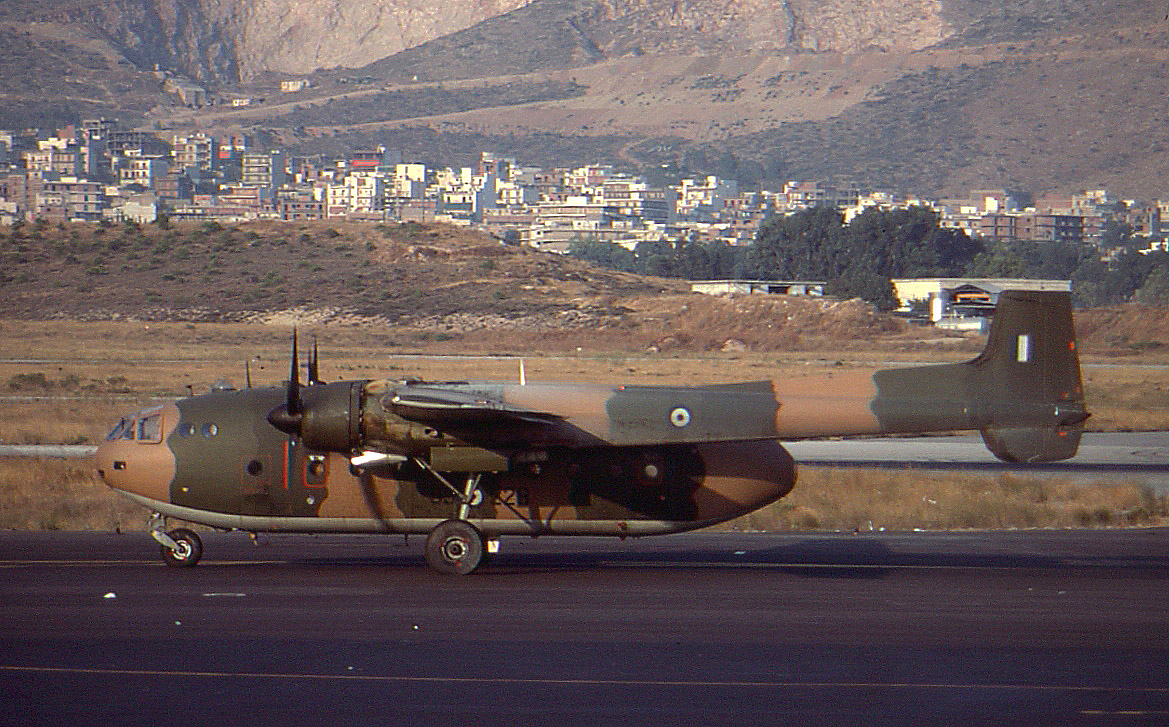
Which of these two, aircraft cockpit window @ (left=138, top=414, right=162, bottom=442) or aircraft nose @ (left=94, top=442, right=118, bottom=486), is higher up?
aircraft cockpit window @ (left=138, top=414, right=162, bottom=442)

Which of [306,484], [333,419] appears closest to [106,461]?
[306,484]

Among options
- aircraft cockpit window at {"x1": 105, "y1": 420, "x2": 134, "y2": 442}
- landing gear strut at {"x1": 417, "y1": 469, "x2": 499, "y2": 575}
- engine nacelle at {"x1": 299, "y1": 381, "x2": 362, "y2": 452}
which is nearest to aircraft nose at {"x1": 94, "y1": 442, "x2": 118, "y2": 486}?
aircraft cockpit window at {"x1": 105, "y1": 420, "x2": 134, "y2": 442}

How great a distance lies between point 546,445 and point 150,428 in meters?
5.90

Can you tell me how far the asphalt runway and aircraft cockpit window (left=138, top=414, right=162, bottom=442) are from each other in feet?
6.36

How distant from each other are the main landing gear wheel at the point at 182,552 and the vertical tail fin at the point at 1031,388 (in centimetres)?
1167

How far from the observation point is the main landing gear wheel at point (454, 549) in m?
22.0

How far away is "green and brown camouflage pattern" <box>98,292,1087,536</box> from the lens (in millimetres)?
21516

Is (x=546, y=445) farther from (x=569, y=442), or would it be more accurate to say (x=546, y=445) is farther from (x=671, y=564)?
(x=671, y=564)

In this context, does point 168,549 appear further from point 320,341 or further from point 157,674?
point 320,341

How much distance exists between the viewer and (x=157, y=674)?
51.6 feet

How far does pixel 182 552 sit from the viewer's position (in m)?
22.7

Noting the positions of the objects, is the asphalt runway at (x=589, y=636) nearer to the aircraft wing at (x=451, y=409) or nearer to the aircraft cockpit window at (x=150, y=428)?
the aircraft cockpit window at (x=150, y=428)

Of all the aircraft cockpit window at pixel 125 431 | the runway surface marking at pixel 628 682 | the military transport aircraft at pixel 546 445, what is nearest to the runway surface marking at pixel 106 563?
the military transport aircraft at pixel 546 445

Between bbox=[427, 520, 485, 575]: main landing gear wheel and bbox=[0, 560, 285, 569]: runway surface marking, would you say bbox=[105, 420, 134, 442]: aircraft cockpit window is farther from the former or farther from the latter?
bbox=[427, 520, 485, 575]: main landing gear wheel
